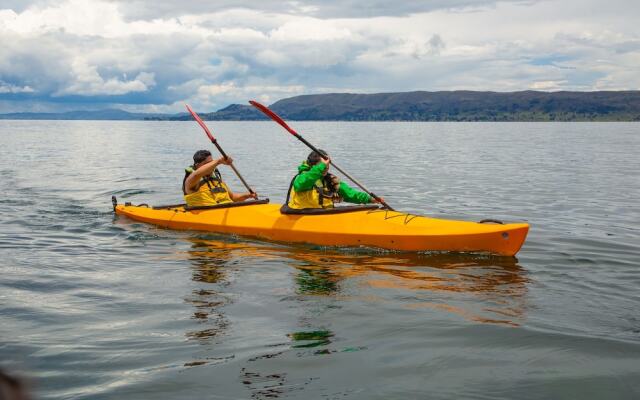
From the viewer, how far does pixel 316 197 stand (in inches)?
499

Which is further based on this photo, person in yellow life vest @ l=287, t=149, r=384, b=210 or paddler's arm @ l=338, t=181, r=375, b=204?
paddler's arm @ l=338, t=181, r=375, b=204

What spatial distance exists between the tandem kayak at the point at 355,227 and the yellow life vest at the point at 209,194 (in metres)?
0.25

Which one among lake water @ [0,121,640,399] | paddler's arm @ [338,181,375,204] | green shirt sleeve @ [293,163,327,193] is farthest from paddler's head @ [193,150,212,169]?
paddler's arm @ [338,181,375,204]

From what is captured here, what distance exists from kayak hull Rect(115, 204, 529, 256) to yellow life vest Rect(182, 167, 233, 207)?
29cm

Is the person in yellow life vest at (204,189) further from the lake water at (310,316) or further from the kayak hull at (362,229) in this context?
the lake water at (310,316)

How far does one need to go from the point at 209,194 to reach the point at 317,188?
305cm

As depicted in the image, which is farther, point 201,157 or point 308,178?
point 201,157

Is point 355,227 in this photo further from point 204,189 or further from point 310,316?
point 310,316

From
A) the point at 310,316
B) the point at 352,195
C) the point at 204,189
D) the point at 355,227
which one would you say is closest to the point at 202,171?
the point at 204,189

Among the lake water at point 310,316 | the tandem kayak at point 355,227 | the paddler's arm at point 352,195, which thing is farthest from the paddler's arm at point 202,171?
the paddler's arm at point 352,195

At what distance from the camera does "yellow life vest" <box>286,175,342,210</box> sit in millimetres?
12531

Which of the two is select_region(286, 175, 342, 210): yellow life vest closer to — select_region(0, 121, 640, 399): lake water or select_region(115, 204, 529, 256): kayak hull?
select_region(115, 204, 529, 256): kayak hull

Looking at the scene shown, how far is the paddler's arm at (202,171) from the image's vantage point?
13.1 meters

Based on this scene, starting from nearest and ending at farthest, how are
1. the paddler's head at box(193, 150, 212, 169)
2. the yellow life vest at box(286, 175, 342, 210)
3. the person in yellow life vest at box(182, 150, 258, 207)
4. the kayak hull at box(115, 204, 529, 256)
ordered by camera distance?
1. the kayak hull at box(115, 204, 529, 256)
2. the yellow life vest at box(286, 175, 342, 210)
3. the paddler's head at box(193, 150, 212, 169)
4. the person in yellow life vest at box(182, 150, 258, 207)
